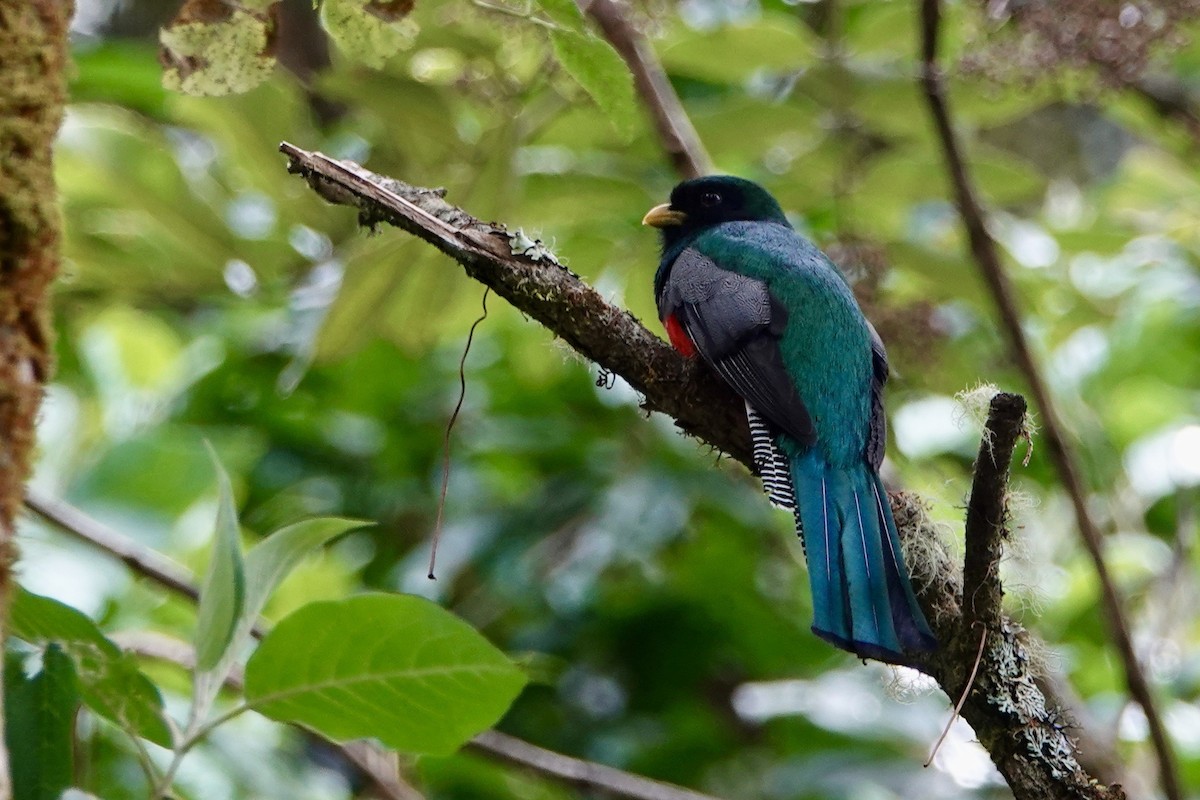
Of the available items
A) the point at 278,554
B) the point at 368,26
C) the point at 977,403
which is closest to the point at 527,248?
the point at 368,26

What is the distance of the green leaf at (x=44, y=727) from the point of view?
68.1 inches

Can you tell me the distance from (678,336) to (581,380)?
4.64 ft

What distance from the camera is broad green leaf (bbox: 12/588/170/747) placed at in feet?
6.04

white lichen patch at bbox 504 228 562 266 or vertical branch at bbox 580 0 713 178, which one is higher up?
vertical branch at bbox 580 0 713 178

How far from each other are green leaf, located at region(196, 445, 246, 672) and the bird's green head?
193 centimetres

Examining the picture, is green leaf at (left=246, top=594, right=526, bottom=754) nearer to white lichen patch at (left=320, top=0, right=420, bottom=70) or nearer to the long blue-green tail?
the long blue-green tail

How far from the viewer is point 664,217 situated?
3658 mm

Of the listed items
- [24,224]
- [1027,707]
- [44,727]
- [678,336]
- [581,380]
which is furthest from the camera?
[581,380]

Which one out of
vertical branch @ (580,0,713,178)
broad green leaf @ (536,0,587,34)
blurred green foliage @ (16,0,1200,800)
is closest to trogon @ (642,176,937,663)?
vertical branch @ (580,0,713,178)

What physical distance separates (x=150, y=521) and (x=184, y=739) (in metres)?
1.54

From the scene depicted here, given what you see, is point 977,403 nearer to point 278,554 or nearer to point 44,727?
point 278,554

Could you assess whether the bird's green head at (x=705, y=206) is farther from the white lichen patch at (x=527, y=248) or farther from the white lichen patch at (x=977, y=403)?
the white lichen patch at (x=977, y=403)

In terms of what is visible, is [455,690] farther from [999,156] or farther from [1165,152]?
[1165,152]

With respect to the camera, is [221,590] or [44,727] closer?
[44,727]
